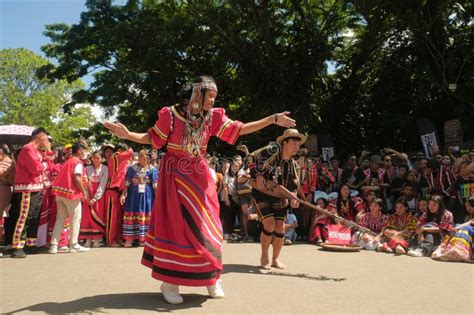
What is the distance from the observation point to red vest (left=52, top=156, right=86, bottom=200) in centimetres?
759

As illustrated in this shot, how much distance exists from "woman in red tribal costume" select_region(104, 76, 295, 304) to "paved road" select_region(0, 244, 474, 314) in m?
0.28

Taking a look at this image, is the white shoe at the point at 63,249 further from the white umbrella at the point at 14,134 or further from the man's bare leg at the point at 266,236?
the white umbrella at the point at 14,134

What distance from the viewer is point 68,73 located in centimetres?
1834

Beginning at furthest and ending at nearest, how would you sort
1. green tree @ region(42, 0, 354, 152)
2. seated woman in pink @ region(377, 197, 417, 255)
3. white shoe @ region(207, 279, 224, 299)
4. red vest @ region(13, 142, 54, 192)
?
green tree @ region(42, 0, 354, 152) < seated woman in pink @ region(377, 197, 417, 255) < red vest @ region(13, 142, 54, 192) < white shoe @ region(207, 279, 224, 299)

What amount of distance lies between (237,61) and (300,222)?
348 inches

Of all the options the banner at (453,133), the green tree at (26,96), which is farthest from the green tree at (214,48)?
the green tree at (26,96)

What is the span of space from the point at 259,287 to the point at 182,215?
48.2 inches

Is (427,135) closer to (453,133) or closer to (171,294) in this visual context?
(453,133)

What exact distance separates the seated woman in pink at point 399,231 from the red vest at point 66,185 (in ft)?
17.0

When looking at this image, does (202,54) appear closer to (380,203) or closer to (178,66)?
(178,66)

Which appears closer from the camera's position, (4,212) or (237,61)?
(4,212)

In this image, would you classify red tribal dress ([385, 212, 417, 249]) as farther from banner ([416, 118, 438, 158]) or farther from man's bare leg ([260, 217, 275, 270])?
banner ([416, 118, 438, 158])

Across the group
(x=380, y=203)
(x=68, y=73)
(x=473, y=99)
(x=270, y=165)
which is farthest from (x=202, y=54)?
(x=270, y=165)

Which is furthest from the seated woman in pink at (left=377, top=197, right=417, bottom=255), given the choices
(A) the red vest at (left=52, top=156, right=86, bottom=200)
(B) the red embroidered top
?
(A) the red vest at (left=52, top=156, right=86, bottom=200)
